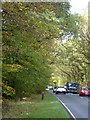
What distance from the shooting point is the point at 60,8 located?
18.8m

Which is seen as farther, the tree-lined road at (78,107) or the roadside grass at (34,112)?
the tree-lined road at (78,107)

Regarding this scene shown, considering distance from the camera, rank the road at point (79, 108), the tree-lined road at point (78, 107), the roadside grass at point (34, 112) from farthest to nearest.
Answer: the tree-lined road at point (78, 107)
the road at point (79, 108)
the roadside grass at point (34, 112)

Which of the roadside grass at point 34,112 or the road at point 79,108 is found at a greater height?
the roadside grass at point 34,112

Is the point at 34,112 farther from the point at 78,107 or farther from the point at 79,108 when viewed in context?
the point at 78,107

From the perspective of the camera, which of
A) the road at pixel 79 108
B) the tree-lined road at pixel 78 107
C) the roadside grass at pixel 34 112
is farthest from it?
the tree-lined road at pixel 78 107

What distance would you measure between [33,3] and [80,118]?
863cm

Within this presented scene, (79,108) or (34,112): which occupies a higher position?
(34,112)

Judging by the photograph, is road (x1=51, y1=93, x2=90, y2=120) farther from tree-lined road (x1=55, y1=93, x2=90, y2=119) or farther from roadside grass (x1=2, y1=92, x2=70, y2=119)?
roadside grass (x1=2, y1=92, x2=70, y2=119)

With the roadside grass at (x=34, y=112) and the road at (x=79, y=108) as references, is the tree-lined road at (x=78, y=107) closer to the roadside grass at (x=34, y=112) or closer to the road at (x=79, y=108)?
the road at (x=79, y=108)

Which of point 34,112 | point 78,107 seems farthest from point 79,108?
point 34,112

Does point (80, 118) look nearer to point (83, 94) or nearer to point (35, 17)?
point (35, 17)

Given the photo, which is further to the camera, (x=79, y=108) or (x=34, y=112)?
(x=79, y=108)

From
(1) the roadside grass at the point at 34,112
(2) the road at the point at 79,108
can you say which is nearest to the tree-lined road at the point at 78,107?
(2) the road at the point at 79,108

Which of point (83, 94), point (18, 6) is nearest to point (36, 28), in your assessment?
point (18, 6)
